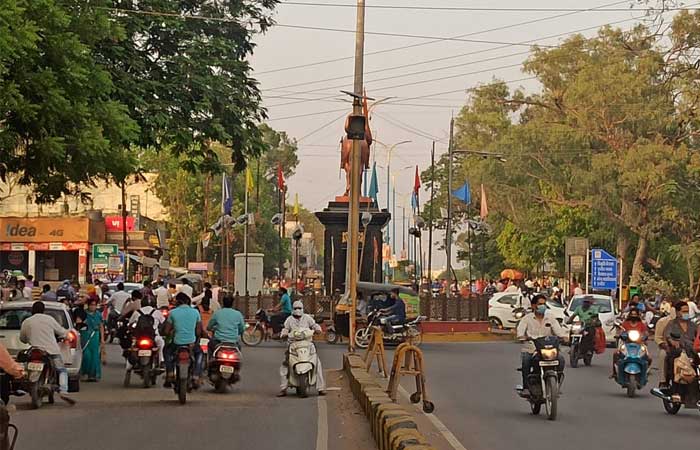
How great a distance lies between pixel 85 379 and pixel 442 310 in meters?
24.4

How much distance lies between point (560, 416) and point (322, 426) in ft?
12.4

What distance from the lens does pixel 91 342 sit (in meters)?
22.5

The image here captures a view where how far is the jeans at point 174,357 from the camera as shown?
63.8 ft

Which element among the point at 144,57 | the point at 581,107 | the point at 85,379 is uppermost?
the point at 581,107

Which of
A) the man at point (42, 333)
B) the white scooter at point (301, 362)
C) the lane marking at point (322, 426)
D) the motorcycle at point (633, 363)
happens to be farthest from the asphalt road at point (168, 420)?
the motorcycle at point (633, 363)

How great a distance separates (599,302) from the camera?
123ft

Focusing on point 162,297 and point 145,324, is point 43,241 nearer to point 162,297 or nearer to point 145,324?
point 162,297

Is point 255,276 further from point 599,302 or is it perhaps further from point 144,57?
point 144,57

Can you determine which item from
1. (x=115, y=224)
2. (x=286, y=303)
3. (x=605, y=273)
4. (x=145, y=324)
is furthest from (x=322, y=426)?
(x=115, y=224)

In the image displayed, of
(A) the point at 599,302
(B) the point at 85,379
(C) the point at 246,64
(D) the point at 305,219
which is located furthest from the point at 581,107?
(D) the point at 305,219

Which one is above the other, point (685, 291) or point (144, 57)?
point (144, 57)

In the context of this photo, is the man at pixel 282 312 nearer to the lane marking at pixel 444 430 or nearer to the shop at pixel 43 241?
the lane marking at pixel 444 430

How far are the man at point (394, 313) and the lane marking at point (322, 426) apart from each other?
13474 mm

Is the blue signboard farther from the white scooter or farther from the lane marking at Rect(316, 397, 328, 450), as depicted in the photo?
the lane marking at Rect(316, 397, 328, 450)
